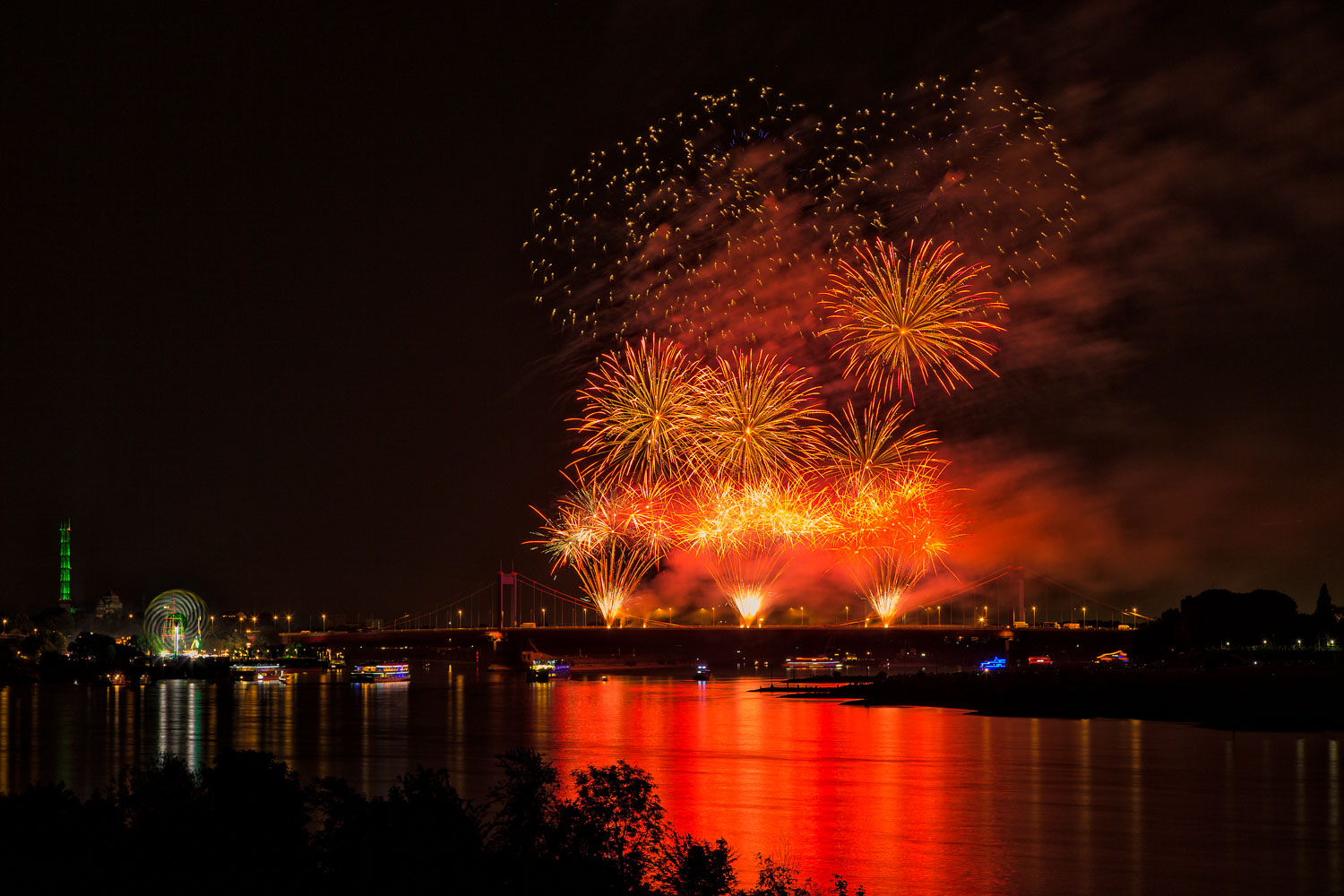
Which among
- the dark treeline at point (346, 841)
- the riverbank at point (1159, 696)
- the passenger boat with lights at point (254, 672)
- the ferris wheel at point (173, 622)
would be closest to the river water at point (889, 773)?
the riverbank at point (1159, 696)

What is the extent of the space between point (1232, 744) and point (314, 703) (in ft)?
228

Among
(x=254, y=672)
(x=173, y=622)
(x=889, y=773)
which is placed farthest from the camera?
(x=173, y=622)

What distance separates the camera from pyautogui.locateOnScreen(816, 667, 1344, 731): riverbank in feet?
216

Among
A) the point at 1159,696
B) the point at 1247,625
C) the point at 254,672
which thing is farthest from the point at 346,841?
the point at 254,672

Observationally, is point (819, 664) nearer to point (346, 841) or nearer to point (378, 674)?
point (378, 674)

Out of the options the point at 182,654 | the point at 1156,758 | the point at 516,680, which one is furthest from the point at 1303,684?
the point at 182,654

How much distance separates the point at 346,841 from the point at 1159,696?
217 feet

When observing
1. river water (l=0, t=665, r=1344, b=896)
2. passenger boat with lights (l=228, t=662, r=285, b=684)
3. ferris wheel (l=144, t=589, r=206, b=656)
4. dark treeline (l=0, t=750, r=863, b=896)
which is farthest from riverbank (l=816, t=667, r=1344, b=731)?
ferris wheel (l=144, t=589, r=206, b=656)

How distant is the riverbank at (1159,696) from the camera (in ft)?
216

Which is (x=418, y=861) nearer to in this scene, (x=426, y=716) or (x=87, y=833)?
(x=87, y=833)

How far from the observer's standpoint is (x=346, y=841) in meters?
17.0

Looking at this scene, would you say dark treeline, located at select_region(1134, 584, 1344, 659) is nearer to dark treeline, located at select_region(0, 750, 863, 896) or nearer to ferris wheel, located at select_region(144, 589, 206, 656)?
dark treeline, located at select_region(0, 750, 863, 896)

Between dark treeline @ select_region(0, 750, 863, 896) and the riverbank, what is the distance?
52.0 metres

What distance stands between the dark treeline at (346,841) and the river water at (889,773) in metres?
8.71
